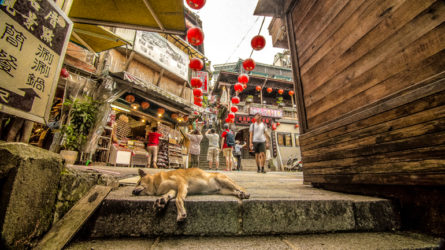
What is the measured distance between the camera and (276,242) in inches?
58.6

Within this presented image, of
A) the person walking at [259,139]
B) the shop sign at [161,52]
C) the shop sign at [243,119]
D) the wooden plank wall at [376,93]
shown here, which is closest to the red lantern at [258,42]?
the wooden plank wall at [376,93]

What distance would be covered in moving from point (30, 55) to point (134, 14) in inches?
104

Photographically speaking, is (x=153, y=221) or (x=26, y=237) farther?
(x=153, y=221)

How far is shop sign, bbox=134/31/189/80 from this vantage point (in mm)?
9938

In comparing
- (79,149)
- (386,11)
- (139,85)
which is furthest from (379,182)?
(139,85)

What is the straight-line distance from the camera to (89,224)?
1.50 metres

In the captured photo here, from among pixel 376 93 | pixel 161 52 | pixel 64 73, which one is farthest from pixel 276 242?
pixel 161 52

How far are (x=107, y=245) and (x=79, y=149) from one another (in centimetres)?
673

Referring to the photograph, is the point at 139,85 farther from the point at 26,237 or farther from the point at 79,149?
the point at 26,237

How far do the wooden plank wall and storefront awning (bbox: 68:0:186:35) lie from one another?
9.61 feet

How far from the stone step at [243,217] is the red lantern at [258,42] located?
17.7ft

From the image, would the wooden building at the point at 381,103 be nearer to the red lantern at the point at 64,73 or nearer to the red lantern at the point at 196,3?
the red lantern at the point at 196,3

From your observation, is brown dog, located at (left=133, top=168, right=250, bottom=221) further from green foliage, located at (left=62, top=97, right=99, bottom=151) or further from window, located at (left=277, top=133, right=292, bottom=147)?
window, located at (left=277, top=133, right=292, bottom=147)

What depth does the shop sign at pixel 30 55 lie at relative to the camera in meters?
1.42
